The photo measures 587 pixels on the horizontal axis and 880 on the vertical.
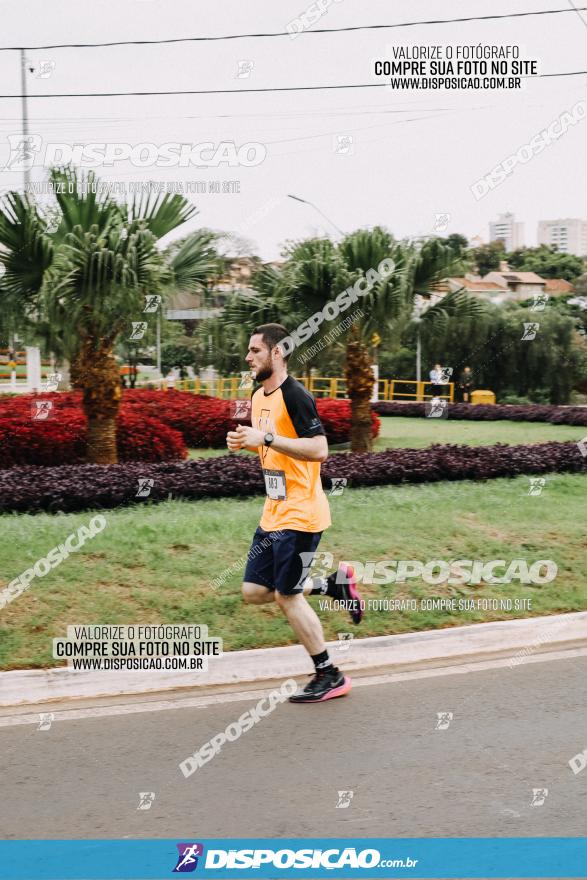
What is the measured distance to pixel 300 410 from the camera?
5.69 meters

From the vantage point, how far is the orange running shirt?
5.69 m

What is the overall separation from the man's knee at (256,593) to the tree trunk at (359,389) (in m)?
9.55

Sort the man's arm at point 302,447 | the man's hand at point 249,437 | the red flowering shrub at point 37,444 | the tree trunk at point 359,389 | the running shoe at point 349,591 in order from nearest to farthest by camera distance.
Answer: the man's hand at point 249,437, the man's arm at point 302,447, the running shoe at point 349,591, the red flowering shrub at point 37,444, the tree trunk at point 359,389

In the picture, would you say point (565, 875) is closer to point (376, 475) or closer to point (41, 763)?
point (41, 763)

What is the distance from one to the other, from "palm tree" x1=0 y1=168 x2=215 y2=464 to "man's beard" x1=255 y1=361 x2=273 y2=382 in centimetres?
676

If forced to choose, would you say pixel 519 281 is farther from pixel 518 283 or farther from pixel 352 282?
pixel 352 282

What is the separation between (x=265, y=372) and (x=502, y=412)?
22722 mm

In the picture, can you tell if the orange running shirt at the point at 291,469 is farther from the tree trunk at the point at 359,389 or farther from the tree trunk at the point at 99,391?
the tree trunk at the point at 359,389

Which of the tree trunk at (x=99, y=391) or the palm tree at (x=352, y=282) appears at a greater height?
the palm tree at (x=352, y=282)

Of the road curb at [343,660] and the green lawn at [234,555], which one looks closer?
the road curb at [343,660]

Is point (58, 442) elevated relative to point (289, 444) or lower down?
Answer: lower down

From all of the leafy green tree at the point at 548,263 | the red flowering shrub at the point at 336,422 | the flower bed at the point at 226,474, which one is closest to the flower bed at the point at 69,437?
the red flowering shrub at the point at 336,422

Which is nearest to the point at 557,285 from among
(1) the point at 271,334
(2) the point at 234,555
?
(2) the point at 234,555

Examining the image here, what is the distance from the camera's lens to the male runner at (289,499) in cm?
568
